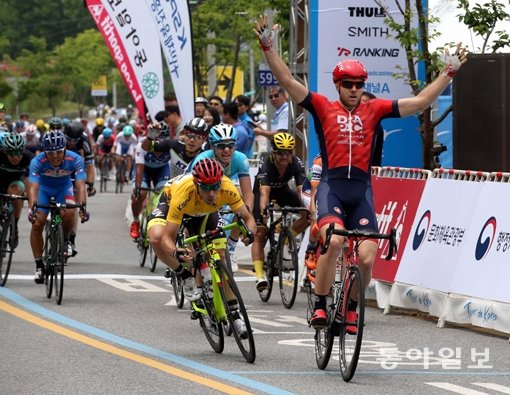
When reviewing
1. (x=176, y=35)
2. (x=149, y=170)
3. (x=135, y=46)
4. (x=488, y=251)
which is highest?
(x=176, y=35)

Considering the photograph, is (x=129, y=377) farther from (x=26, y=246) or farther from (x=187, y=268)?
(x=26, y=246)

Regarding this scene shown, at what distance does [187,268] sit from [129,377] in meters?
1.98

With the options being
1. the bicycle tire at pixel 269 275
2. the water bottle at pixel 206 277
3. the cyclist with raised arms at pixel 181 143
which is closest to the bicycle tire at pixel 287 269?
the bicycle tire at pixel 269 275

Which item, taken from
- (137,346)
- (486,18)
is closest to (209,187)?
(137,346)

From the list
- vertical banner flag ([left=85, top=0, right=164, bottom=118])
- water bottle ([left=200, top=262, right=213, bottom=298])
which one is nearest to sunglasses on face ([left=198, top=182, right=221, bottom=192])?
water bottle ([left=200, top=262, right=213, bottom=298])

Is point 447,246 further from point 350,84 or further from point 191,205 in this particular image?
point 350,84

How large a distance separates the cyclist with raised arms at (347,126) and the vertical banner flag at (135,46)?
12.2 meters

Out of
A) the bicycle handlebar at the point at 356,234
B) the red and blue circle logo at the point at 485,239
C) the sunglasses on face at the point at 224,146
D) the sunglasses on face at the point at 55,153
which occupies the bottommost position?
the red and blue circle logo at the point at 485,239

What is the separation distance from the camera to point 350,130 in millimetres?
11070

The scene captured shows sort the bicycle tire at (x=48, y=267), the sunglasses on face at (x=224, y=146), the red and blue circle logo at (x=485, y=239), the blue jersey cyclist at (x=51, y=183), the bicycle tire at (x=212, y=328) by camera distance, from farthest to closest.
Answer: the blue jersey cyclist at (x=51, y=183), the bicycle tire at (x=48, y=267), the sunglasses on face at (x=224, y=146), the red and blue circle logo at (x=485, y=239), the bicycle tire at (x=212, y=328)

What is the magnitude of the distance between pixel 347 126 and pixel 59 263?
5.41 meters

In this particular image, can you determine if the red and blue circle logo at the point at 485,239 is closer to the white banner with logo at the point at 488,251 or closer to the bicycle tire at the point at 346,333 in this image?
the white banner with logo at the point at 488,251

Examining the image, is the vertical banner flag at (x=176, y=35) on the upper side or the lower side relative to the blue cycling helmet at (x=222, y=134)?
upper

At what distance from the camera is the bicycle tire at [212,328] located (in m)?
11.6
